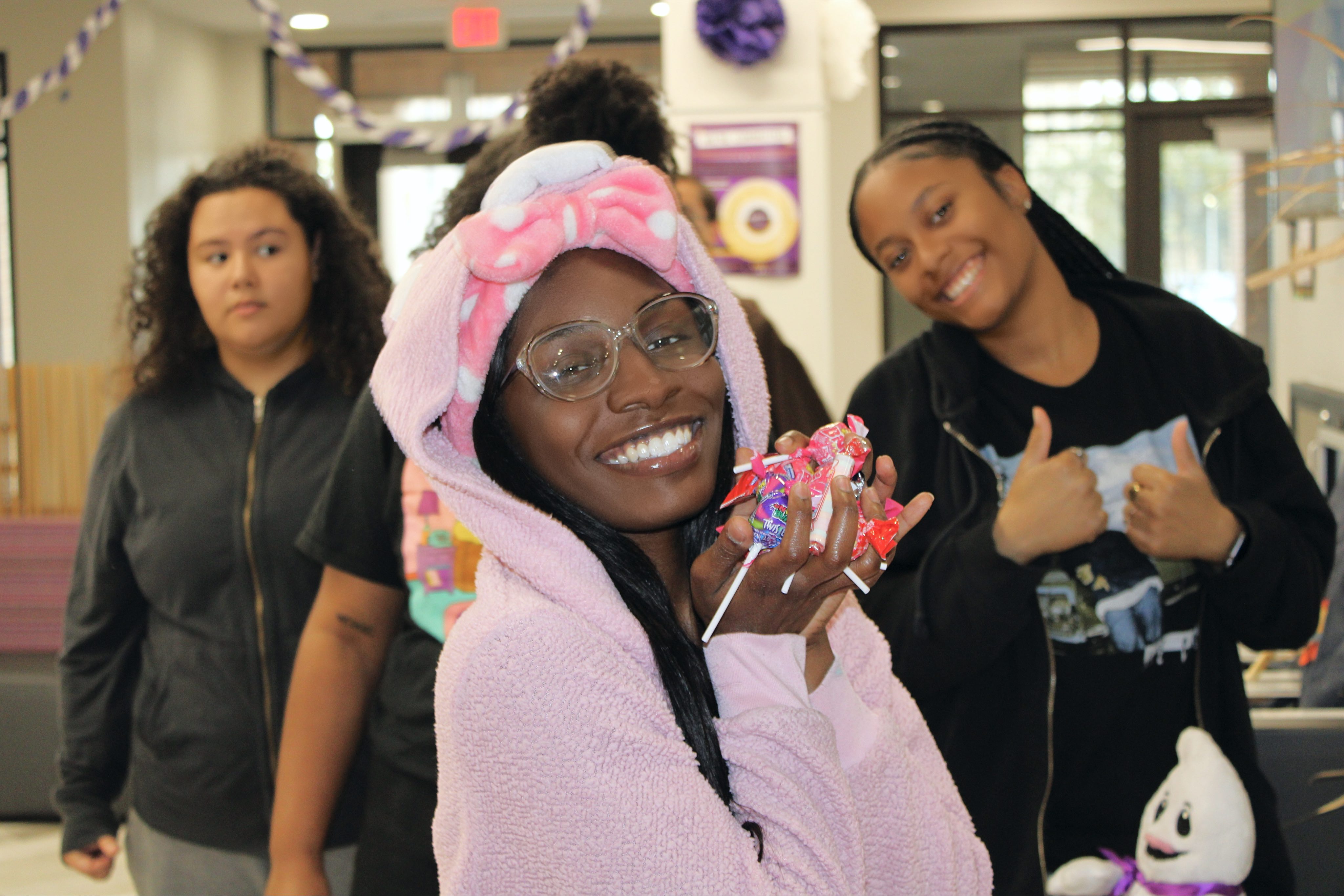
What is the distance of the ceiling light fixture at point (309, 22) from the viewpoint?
7.86 meters

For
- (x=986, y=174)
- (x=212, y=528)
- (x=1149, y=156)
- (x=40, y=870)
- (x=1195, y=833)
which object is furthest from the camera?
(x=1149, y=156)

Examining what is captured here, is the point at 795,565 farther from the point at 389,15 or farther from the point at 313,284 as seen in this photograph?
the point at 389,15

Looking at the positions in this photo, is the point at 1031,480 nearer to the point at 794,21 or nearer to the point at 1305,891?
the point at 1305,891

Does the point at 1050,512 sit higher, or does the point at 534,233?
the point at 534,233

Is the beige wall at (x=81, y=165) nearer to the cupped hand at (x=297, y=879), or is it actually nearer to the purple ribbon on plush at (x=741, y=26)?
the purple ribbon on plush at (x=741, y=26)

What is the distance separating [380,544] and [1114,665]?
990 mm

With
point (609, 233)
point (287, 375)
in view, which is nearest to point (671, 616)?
point (609, 233)

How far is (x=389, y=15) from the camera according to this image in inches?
312

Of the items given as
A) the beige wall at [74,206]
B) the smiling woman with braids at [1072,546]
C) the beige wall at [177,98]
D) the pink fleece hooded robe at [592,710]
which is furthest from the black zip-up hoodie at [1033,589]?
the beige wall at [74,206]

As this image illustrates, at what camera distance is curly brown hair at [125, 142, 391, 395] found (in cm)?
193

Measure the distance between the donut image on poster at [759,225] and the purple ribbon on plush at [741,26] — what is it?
18.1 inches

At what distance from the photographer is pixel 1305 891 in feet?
6.06

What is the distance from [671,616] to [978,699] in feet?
2.34

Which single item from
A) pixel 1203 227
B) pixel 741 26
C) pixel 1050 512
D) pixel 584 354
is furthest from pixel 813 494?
pixel 1203 227
